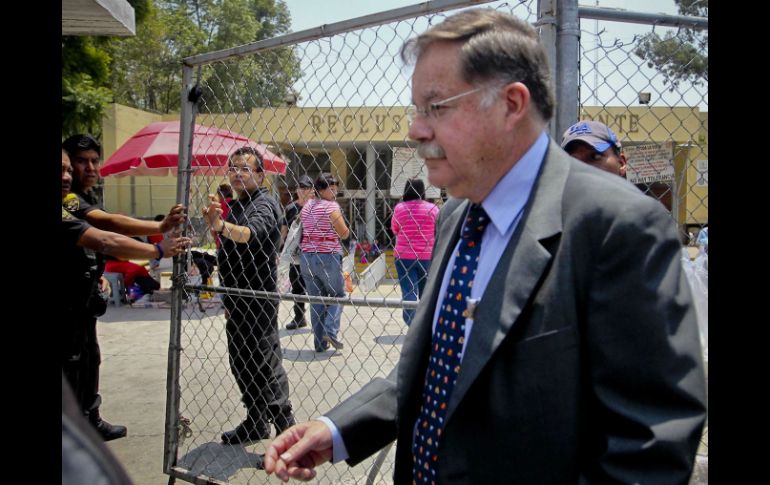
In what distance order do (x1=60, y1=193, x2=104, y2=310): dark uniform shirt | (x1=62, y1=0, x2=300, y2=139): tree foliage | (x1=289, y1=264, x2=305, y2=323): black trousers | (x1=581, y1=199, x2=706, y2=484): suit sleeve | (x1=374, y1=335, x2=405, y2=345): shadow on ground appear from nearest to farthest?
(x1=581, y1=199, x2=706, y2=484): suit sleeve → (x1=60, y1=193, x2=104, y2=310): dark uniform shirt → (x1=374, y1=335, x2=405, y2=345): shadow on ground → (x1=289, y1=264, x2=305, y2=323): black trousers → (x1=62, y1=0, x2=300, y2=139): tree foliage

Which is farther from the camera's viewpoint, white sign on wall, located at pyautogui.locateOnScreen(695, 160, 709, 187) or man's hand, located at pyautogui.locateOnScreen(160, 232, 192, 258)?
man's hand, located at pyautogui.locateOnScreen(160, 232, 192, 258)

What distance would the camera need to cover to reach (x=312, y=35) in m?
3.00

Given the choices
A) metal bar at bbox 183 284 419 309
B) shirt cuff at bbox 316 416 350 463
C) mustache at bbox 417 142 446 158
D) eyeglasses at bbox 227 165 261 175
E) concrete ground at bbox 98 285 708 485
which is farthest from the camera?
eyeglasses at bbox 227 165 261 175

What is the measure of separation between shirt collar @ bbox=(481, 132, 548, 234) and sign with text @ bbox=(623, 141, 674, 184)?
879 millimetres

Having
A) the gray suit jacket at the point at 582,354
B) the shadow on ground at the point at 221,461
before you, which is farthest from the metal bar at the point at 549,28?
the shadow on ground at the point at 221,461

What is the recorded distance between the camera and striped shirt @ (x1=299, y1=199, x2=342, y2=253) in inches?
258

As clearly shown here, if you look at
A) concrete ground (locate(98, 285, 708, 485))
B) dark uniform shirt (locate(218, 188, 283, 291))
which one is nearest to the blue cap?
concrete ground (locate(98, 285, 708, 485))

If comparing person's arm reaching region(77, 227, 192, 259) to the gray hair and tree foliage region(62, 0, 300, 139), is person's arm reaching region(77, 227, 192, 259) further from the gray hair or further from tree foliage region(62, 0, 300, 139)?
tree foliage region(62, 0, 300, 139)

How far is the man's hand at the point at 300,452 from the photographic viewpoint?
1.60 metres

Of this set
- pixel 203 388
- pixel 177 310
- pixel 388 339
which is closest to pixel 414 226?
pixel 203 388

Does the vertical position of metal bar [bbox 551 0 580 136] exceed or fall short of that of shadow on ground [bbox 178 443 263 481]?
it exceeds it

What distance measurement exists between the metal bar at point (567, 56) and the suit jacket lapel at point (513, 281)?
1.10 m

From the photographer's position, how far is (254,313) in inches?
169

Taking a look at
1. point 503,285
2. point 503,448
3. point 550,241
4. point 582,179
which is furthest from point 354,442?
point 582,179
